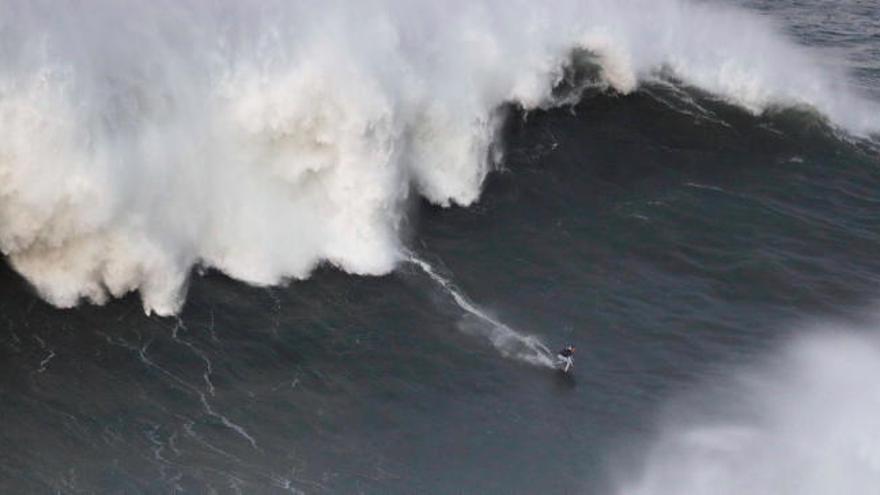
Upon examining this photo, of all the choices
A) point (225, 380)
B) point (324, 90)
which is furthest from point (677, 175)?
point (225, 380)

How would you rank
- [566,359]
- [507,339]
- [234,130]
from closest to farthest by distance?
1. [566,359]
2. [507,339]
3. [234,130]

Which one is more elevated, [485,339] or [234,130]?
[234,130]

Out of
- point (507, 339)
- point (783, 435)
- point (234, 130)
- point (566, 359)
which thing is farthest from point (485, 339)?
point (234, 130)

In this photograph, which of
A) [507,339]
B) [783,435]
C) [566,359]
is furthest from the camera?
[507,339]

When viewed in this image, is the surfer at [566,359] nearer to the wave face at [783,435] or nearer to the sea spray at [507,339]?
the sea spray at [507,339]

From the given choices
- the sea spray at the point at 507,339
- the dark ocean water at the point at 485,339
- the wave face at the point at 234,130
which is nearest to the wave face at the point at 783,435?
the dark ocean water at the point at 485,339

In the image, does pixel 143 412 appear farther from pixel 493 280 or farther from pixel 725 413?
pixel 725 413

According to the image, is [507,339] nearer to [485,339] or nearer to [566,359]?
[485,339]
